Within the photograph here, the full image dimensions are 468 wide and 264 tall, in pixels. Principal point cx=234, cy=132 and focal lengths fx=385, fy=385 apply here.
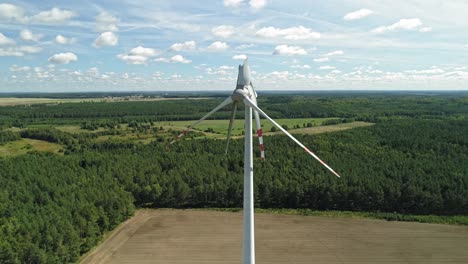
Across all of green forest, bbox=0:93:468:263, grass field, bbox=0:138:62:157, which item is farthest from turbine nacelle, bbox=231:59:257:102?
grass field, bbox=0:138:62:157

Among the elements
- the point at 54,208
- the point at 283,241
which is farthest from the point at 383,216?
the point at 54,208

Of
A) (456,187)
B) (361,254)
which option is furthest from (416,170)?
(361,254)

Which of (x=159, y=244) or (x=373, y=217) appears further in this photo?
(x=373, y=217)

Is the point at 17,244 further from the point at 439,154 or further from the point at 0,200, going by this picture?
the point at 439,154

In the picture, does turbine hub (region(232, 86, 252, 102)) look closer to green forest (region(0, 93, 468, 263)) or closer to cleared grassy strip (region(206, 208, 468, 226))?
green forest (region(0, 93, 468, 263))

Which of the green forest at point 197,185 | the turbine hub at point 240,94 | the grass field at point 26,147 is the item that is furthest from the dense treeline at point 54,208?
the grass field at point 26,147

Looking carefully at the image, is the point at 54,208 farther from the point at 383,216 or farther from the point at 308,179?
the point at 383,216
